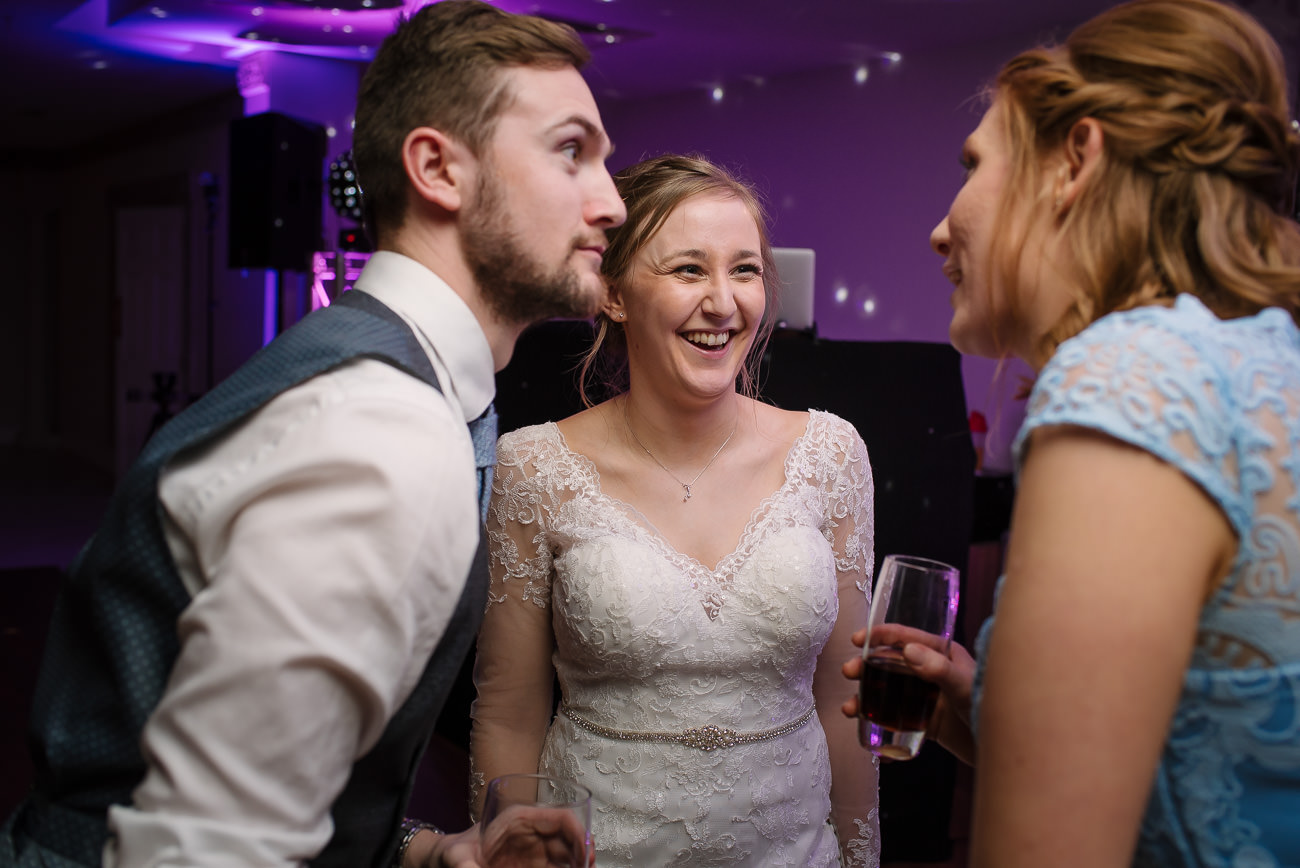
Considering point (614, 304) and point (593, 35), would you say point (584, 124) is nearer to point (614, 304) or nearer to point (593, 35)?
point (614, 304)

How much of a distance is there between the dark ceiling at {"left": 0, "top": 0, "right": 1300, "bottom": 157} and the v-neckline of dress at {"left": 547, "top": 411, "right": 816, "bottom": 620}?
4.42m

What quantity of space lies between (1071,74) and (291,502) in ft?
2.49

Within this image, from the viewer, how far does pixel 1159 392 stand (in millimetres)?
738

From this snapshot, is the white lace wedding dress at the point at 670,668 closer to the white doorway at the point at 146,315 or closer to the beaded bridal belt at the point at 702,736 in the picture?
the beaded bridal belt at the point at 702,736

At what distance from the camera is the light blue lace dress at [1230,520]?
28.9 inches

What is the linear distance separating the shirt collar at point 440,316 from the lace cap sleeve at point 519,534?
72 cm

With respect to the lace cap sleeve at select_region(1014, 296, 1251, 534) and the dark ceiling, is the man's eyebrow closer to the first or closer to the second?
the lace cap sleeve at select_region(1014, 296, 1251, 534)

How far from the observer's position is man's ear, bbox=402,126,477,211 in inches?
46.5

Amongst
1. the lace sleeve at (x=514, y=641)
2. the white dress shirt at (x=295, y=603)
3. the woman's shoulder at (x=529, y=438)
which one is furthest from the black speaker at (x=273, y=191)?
the white dress shirt at (x=295, y=603)

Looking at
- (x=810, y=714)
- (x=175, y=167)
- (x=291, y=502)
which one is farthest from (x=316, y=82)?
(x=291, y=502)

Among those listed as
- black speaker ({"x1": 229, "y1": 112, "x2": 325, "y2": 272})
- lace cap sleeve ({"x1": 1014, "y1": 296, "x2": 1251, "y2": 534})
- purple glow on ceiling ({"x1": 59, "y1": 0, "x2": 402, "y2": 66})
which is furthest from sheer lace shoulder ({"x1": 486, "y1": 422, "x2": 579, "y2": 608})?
black speaker ({"x1": 229, "y1": 112, "x2": 325, "y2": 272})

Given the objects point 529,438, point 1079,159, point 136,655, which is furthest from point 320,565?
point 529,438

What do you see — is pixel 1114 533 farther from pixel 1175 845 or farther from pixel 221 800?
pixel 221 800

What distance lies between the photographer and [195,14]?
652 cm
